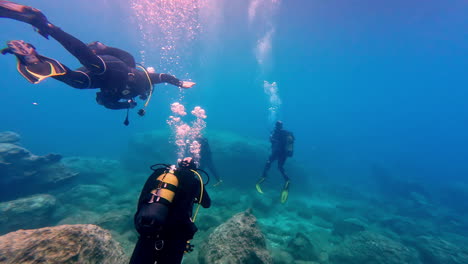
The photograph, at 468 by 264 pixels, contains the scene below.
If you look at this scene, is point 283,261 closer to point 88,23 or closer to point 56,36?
point 56,36

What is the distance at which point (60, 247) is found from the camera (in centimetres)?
370

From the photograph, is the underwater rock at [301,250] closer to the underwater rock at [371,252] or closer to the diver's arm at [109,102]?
the underwater rock at [371,252]

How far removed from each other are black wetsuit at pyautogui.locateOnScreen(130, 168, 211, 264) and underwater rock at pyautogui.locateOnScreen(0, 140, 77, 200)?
15.5 m

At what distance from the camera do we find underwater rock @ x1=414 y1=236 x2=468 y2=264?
33.2 feet

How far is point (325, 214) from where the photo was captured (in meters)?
16.3

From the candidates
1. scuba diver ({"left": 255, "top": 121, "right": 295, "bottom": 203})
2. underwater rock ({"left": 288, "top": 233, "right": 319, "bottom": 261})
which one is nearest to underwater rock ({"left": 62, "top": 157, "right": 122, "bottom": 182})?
scuba diver ({"left": 255, "top": 121, "right": 295, "bottom": 203})

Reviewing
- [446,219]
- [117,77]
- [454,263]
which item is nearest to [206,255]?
[117,77]

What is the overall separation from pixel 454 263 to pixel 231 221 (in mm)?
12137

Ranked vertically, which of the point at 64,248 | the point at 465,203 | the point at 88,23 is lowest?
the point at 64,248

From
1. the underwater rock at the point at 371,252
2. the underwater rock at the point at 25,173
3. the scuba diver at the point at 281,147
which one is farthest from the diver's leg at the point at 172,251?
the underwater rock at the point at 25,173

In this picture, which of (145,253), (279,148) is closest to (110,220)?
(145,253)

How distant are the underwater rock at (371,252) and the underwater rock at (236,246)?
560 cm

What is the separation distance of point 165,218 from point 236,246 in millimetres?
4185

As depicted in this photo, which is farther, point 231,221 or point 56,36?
point 231,221
